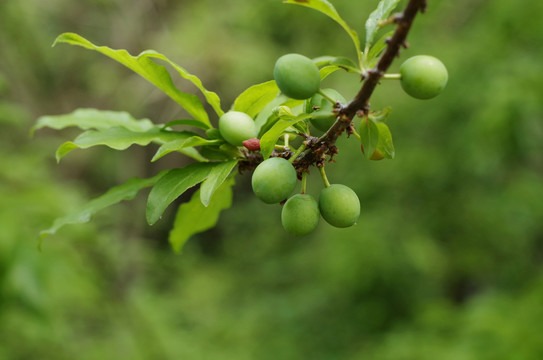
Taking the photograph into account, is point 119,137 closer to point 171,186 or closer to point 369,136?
point 171,186

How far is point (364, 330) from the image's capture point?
4.44m

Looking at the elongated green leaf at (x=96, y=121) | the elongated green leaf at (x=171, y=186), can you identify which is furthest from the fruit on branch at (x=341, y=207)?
the elongated green leaf at (x=96, y=121)

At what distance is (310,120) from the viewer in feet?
2.74

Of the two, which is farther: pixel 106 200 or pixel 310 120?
pixel 106 200

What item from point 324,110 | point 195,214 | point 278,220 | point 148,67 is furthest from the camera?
point 278,220

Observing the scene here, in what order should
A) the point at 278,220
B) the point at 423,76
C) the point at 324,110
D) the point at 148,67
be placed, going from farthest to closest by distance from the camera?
the point at 278,220 → the point at 148,67 → the point at 324,110 → the point at 423,76

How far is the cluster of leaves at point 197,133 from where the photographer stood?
753mm

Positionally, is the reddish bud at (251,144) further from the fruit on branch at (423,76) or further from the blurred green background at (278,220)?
the blurred green background at (278,220)

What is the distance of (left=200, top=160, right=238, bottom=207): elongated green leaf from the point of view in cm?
78

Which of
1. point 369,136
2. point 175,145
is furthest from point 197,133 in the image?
point 369,136

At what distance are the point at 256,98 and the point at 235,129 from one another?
0.13m

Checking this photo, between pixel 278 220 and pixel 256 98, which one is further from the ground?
pixel 278 220

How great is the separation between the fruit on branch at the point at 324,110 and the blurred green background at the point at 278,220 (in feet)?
4.54

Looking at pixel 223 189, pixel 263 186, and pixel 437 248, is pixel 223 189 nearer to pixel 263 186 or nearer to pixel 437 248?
pixel 263 186
